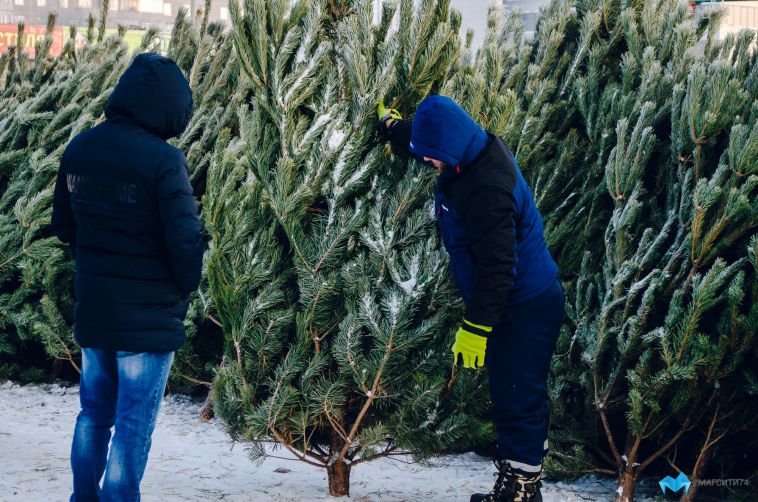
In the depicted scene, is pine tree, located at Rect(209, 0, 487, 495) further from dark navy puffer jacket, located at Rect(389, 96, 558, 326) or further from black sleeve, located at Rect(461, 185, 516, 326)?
black sleeve, located at Rect(461, 185, 516, 326)

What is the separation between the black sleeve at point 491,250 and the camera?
3121mm

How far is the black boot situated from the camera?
→ 3400 millimetres

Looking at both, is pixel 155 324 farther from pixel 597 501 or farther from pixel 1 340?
pixel 1 340

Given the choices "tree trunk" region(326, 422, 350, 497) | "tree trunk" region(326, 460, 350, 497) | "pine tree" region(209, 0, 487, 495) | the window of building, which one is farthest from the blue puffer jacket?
the window of building

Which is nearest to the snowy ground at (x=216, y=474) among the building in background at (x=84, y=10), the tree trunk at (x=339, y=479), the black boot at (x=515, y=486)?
the tree trunk at (x=339, y=479)

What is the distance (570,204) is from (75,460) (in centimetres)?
280

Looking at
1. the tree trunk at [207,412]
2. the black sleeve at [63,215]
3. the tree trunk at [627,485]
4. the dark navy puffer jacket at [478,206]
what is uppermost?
the dark navy puffer jacket at [478,206]

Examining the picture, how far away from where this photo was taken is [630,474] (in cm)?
391

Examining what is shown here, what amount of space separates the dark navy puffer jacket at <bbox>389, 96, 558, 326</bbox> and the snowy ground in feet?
4.40

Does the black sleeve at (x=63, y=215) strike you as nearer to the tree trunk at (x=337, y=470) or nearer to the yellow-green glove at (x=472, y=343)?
the tree trunk at (x=337, y=470)

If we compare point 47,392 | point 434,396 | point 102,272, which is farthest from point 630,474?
point 47,392

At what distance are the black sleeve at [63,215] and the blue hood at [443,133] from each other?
4.68 ft

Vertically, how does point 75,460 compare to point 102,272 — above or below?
below

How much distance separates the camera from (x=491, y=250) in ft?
10.2
